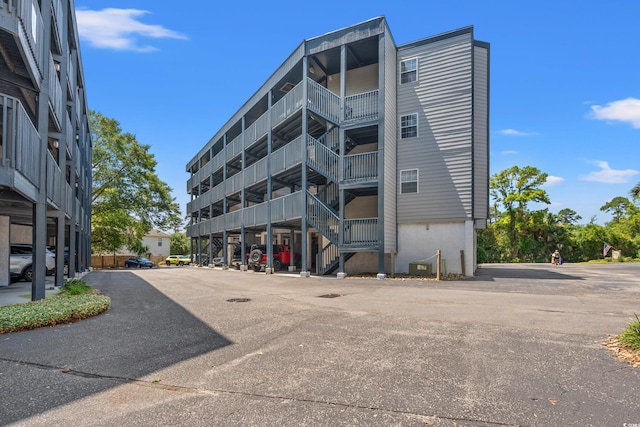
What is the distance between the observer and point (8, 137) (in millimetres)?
7777

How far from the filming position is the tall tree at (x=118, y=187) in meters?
40.2

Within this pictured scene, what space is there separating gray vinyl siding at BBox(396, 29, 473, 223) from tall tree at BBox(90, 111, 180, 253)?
33.6 meters

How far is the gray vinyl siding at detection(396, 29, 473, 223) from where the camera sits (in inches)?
723

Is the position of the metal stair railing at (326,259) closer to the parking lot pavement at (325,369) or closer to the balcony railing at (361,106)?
the balcony railing at (361,106)

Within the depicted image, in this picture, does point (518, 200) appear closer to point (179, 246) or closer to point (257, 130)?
point (257, 130)

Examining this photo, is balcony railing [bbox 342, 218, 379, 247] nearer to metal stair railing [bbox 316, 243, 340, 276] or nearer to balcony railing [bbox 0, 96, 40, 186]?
metal stair railing [bbox 316, 243, 340, 276]

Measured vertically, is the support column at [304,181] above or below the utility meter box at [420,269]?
above

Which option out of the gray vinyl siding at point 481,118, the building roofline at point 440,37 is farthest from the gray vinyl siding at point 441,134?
the gray vinyl siding at point 481,118

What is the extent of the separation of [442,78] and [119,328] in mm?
17991

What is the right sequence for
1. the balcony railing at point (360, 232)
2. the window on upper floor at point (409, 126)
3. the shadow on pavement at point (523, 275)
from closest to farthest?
the shadow on pavement at point (523, 275) < the balcony railing at point (360, 232) < the window on upper floor at point (409, 126)

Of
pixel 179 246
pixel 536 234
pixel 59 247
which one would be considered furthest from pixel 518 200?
pixel 179 246

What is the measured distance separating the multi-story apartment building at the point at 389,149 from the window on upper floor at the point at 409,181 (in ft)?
0.17

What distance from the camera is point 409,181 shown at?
1952 cm

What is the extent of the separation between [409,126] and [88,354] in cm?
1781
